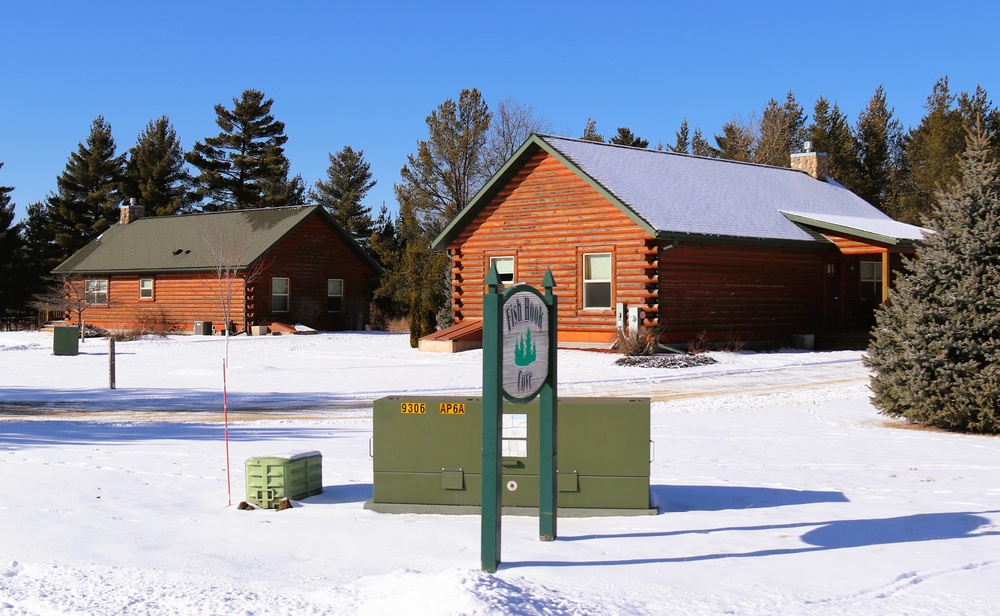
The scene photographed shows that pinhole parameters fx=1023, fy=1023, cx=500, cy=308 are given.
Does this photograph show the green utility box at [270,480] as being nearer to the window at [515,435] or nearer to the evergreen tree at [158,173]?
the window at [515,435]

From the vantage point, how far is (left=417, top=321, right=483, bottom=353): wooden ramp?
92.7 ft

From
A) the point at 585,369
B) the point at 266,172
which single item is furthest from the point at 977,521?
the point at 266,172

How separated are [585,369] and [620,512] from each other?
14.9m

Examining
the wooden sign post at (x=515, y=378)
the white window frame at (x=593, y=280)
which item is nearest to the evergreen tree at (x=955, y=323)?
the wooden sign post at (x=515, y=378)

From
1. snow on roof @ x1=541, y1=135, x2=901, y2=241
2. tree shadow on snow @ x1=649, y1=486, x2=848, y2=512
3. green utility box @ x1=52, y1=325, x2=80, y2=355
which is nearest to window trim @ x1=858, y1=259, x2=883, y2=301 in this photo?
snow on roof @ x1=541, y1=135, x2=901, y2=241

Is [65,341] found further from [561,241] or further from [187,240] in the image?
[187,240]

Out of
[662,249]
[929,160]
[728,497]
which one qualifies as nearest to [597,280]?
[662,249]

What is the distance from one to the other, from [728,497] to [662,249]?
1753 cm

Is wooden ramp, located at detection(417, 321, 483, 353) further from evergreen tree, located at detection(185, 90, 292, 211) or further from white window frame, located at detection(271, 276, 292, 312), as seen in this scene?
evergreen tree, located at detection(185, 90, 292, 211)

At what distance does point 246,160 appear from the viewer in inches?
2699

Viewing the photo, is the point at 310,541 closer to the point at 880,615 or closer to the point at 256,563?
the point at 256,563

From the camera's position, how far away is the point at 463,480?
8836mm

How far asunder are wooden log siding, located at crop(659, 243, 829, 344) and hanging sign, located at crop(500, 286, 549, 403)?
19665 millimetres

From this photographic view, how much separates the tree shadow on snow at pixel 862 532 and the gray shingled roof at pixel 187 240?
3285 cm
